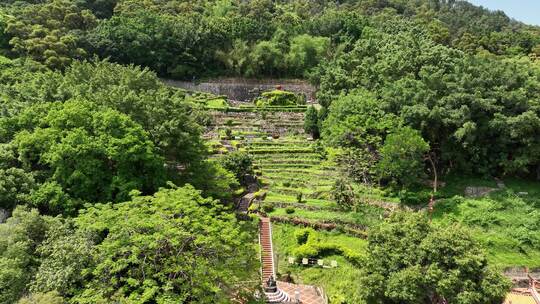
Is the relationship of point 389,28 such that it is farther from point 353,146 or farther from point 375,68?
point 353,146

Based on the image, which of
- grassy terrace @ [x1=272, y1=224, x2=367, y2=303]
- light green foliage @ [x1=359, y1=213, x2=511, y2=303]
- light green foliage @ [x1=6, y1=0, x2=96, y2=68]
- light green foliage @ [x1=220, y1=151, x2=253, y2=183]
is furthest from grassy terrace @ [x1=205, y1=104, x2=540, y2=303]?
light green foliage @ [x1=6, y1=0, x2=96, y2=68]

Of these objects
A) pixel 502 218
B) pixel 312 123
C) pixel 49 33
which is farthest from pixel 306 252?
pixel 49 33

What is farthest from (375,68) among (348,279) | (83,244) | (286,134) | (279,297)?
(83,244)

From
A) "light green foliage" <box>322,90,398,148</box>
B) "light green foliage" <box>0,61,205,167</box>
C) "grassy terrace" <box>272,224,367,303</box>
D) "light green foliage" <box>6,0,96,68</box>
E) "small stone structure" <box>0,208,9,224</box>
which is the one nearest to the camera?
"grassy terrace" <box>272,224,367,303</box>

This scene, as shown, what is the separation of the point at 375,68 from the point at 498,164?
1566 centimetres

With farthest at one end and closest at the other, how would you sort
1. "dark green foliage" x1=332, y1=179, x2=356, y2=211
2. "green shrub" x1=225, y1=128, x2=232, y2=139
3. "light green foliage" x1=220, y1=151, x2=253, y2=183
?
1. "green shrub" x1=225, y1=128, x2=232, y2=139
2. "light green foliage" x1=220, y1=151, x2=253, y2=183
3. "dark green foliage" x1=332, y1=179, x2=356, y2=211

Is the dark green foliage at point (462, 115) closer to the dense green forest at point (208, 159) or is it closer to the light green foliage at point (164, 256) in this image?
the dense green forest at point (208, 159)

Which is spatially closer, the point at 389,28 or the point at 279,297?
the point at 279,297

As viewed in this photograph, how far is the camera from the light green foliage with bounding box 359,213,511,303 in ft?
62.4

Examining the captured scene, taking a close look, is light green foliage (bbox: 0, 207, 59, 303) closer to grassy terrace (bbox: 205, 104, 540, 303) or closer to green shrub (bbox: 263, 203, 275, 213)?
grassy terrace (bbox: 205, 104, 540, 303)

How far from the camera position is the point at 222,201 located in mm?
32688

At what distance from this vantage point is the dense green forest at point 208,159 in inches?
734

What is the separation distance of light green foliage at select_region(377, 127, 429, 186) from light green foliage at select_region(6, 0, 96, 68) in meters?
38.1

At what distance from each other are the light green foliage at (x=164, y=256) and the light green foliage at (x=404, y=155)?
16.3 meters
